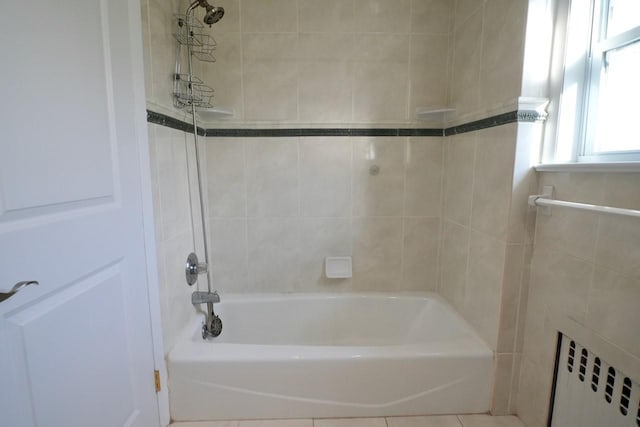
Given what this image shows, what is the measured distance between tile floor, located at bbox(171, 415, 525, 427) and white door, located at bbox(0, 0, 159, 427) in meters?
0.43

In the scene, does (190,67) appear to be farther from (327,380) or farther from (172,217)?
(327,380)

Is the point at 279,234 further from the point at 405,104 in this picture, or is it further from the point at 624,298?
the point at 624,298

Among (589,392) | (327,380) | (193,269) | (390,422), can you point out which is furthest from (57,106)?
(589,392)

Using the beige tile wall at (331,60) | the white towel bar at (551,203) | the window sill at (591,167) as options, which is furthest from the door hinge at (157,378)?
the window sill at (591,167)

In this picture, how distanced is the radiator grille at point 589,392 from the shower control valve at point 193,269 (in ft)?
5.60

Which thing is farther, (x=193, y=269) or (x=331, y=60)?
(x=331, y=60)

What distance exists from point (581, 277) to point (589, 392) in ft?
1.35

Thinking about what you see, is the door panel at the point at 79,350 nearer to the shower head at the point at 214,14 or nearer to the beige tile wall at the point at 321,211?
the beige tile wall at the point at 321,211

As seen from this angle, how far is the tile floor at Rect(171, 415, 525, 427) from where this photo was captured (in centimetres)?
139

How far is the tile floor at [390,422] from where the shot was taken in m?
1.39

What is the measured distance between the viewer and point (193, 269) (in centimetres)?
A: 166

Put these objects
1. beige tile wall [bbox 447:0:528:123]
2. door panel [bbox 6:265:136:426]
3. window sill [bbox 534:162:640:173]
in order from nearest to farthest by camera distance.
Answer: door panel [bbox 6:265:136:426] < window sill [bbox 534:162:640:173] < beige tile wall [bbox 447:0:528:123]

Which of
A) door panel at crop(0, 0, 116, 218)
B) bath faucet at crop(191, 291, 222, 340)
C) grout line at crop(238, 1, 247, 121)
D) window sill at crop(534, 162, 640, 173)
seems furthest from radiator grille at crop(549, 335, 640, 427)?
grout line at crop(238, 1, 247, 121)

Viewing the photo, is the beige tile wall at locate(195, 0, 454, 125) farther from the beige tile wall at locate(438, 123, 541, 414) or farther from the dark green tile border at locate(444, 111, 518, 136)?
the beige tile wall at locate(438, 123, 541, 414)
